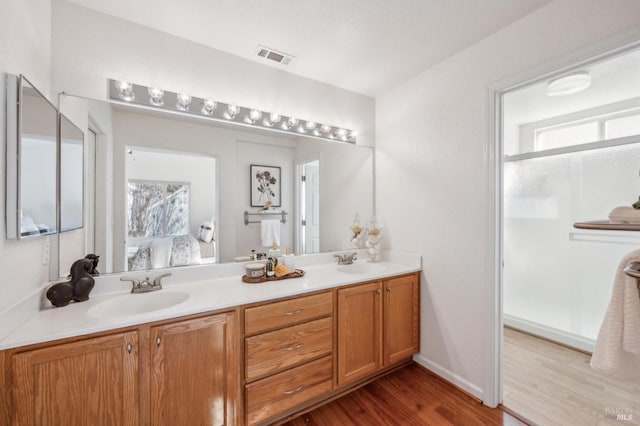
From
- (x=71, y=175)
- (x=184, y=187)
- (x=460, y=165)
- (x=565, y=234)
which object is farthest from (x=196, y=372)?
(x=565, y=234)

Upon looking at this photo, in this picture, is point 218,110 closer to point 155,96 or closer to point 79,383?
point 155,96

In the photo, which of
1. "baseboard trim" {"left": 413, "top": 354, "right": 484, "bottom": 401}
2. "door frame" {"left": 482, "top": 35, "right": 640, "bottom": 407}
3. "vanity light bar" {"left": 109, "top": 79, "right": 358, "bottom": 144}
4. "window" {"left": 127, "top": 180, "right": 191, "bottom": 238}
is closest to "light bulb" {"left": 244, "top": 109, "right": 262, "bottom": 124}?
"vanity light bar" {"left": 109, "top": 79, "right": 358, "bottom": 144}

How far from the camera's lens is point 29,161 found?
45.3 inches

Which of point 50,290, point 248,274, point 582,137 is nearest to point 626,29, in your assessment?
point 582,137

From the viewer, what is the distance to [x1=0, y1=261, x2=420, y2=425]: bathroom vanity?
3.38 feet

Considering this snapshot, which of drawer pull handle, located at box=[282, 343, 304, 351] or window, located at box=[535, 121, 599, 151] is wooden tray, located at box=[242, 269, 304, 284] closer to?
drawer pull handle, located at box=[282, 343, 304, 351]

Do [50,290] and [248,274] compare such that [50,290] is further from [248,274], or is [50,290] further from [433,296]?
[433,296]

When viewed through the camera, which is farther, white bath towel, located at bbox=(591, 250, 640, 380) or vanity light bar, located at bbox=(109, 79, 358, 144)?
vanity light bar, located at bbox=(109, 79, 358, 144)

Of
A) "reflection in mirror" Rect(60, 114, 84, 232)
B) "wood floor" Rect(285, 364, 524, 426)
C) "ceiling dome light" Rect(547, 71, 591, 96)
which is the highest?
"ceiling dome light" Rect(547, 71, 591, 96)

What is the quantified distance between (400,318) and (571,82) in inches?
84.0

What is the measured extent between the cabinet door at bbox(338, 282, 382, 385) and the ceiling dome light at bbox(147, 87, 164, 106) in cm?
170

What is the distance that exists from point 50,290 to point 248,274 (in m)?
0.97

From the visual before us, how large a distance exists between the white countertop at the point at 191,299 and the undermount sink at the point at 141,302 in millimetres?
22

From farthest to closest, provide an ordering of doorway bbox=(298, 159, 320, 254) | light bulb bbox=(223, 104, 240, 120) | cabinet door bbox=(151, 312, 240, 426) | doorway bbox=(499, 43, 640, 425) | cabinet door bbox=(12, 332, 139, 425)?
doorway bbox=(298, 159, 320, 254) → light bulb bbox=(223, 104, 240, 120) → doorway bbox=(499, 43, 640, 425) → cabinet door bbox=(151, 312, 240, 426) → cabinet door bbox=(12, 332, 139, 425)
